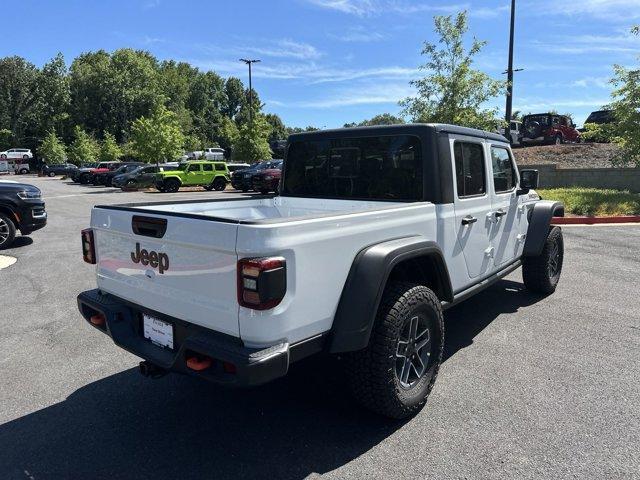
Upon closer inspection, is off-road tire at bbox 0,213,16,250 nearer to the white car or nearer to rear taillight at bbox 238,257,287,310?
rear taillight at bbox 238,257,287,310

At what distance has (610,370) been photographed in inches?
149

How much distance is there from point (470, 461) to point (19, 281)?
6.59 m

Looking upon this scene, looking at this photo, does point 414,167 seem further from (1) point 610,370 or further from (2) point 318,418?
(1) point 610,370

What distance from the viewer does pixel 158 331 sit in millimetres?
2834

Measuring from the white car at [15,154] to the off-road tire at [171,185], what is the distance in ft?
150

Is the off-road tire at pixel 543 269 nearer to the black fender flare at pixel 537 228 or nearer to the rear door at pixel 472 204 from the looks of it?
the black fender flare at pixel 537 228

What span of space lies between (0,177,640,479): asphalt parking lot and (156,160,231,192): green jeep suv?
865 inches

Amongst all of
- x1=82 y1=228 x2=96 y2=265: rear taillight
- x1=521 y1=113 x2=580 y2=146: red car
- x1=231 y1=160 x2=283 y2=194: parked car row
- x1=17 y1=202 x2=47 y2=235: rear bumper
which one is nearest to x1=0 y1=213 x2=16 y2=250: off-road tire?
x1=17 y1=202 x2=47 y2=235: rear bumper

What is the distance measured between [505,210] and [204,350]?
11.1 feet

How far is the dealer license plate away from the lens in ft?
9.04

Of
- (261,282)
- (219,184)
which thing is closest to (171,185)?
(219,184)

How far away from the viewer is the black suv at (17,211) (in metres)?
9.06

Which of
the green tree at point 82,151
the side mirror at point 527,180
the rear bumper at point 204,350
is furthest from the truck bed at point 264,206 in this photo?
the green tree at point 82,151

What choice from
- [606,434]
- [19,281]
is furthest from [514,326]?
[19,281]
